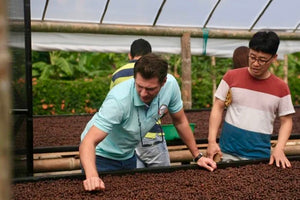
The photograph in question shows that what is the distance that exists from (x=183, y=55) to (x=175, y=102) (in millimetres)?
3881

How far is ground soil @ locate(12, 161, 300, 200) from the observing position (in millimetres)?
1995

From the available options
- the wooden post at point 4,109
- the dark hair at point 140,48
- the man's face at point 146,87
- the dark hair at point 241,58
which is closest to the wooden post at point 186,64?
the dark hair at point 241,58

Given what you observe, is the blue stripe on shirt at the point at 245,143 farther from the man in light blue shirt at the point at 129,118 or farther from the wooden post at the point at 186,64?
the wooden post at the point at 186,64

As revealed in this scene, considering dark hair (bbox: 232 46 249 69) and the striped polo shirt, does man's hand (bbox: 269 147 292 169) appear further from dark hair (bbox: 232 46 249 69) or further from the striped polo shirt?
dark hair (bbox: 232 46 249 69)

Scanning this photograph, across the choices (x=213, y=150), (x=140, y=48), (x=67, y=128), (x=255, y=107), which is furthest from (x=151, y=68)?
(x=67, y=128)

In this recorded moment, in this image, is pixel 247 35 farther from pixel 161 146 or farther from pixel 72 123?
pixel 161 146

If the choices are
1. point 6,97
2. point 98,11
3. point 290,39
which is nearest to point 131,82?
point 6,97

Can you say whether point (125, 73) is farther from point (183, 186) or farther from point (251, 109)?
point (183, 186)

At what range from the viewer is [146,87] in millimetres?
2016

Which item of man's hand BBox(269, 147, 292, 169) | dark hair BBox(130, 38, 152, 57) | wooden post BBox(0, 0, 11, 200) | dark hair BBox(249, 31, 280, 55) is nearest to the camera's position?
wooden post BBox(0, 0, 11, 200)

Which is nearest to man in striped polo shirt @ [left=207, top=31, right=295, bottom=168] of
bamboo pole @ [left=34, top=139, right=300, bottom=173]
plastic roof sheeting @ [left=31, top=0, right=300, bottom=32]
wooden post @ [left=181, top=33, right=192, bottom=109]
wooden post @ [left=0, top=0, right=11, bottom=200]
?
bamboo pole @ [left=34, top=139, right=300, bottom=173]

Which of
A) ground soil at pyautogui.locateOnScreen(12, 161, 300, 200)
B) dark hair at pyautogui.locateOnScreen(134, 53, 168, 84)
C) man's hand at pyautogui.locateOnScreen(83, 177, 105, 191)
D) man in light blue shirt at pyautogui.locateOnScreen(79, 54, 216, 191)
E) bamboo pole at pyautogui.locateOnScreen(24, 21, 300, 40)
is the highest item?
bamboo pole at pyautogui.locateOnScreen(24, 21, 300, 40)

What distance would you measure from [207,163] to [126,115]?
2.10 feet

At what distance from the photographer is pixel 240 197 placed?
6.52 feet
